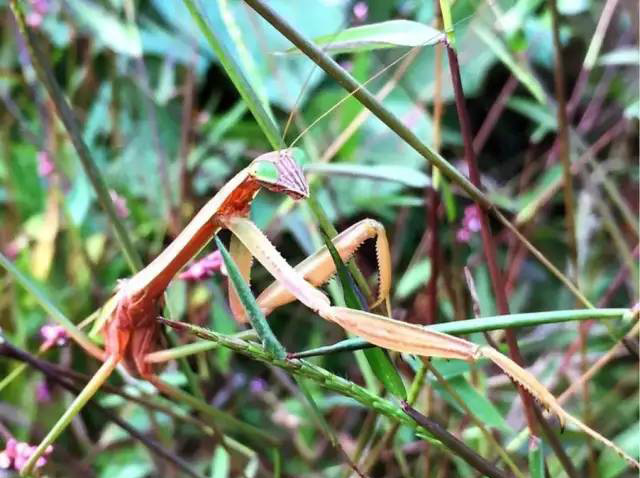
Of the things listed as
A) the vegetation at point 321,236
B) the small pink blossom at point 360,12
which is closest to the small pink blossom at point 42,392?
the vegetation at point 321,236

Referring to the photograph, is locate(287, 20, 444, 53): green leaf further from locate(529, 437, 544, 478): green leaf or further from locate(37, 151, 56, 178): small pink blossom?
locate(37, 151, 56, 178): small pink blossom

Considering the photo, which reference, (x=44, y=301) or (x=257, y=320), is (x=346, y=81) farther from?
(x=44, y=301)

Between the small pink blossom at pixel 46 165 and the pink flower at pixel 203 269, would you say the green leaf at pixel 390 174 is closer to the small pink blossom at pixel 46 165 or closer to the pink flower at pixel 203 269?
the pink flower at pixel 203 269

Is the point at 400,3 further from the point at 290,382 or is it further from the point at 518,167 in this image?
the point at 290,382

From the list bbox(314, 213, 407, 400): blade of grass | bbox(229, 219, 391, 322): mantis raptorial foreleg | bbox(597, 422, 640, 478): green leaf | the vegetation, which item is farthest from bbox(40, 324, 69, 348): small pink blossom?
bbox(597, 422, 640, 478): green leaf

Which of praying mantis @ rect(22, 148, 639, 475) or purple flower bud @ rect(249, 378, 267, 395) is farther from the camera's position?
purple flower bud @ rect(249, 378, 267, 395)

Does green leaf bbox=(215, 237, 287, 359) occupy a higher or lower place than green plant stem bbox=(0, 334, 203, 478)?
higher

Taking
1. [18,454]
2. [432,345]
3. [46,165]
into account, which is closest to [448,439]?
[432,345]

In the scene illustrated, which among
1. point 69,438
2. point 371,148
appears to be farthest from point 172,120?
point 69,438
